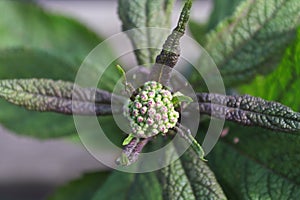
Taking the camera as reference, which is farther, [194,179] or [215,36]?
[215,36]

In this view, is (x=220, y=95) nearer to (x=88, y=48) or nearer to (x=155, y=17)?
(x=155, y=17)

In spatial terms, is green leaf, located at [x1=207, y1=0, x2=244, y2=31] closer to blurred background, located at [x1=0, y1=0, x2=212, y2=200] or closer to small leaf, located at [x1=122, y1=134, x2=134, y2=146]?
small leaf, located at [x1=122, y1=134, x2=134, y2=146]

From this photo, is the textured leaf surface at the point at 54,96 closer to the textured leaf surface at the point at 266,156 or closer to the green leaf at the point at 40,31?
the textured leaf surface at the point at 266,156

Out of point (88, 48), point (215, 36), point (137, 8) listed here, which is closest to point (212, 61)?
point (215, 36)

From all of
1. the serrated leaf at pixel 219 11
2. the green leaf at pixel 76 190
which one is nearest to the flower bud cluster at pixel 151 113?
the serrated leaf at pixel 219 11

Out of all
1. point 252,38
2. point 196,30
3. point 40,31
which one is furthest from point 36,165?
point 252,38

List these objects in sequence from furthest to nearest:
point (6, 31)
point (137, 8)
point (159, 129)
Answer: point (6, 31) → point (137, 8) → point (159, 129)

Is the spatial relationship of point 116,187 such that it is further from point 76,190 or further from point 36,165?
point 36,165
